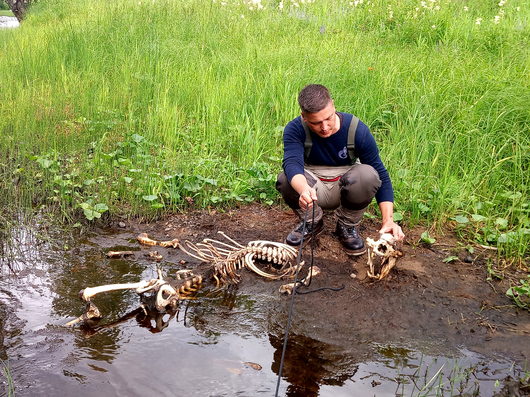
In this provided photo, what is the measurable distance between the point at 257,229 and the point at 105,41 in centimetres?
459

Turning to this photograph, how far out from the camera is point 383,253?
Answer: 3703mm

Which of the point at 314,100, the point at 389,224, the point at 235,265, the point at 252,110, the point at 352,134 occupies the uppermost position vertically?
the point at 314,100

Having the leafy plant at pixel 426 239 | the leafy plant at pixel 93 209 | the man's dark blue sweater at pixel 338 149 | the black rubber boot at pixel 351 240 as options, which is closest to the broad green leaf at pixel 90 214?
the leafy plant at pixel 93 209

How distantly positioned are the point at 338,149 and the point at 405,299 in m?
1.10

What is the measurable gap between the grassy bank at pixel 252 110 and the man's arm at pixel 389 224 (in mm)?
914

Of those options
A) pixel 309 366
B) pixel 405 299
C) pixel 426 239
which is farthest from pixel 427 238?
pixel 309 366

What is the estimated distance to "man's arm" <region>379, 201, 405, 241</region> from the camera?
3592mm

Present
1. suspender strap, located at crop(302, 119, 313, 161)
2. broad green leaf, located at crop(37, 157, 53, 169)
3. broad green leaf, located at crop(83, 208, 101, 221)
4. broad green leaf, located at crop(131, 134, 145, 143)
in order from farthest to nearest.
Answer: broad green leaf, located at crop(131, 134, 145, 143) → broad green leaf, located at crop(37, 157, 53, 169) → broad green leaf, located at crop(83, 208, 101, 221) → suspender strap, located at crop(302, 119, 313, 161)

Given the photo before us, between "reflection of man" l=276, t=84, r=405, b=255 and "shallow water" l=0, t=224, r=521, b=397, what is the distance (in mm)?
766

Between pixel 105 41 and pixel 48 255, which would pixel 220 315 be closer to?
pixel 48 255

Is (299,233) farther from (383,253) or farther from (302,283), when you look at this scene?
(383,253)

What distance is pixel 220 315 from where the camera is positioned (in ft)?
11.7

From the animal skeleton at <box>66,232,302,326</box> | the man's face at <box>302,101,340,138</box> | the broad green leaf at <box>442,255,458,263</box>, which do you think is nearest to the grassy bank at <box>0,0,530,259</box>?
the broad green leaf at <box>442,255,458,263</box>

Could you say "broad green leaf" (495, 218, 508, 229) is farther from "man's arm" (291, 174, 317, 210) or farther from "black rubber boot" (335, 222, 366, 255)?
"man's arm" (291, 174, 317, 210)
